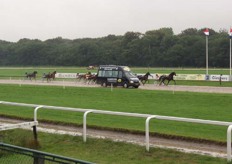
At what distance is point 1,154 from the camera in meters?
7.82

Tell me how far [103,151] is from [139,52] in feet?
332

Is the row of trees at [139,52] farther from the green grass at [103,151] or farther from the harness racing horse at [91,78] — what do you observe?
the green grass at [103,151]

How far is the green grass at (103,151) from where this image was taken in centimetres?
888

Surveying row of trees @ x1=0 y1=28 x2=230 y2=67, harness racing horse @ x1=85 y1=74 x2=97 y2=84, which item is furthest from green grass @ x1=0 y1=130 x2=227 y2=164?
row of trees @ x1=0 y1=28 x2=230 y2=67

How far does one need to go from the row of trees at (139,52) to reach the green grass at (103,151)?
8083 cm

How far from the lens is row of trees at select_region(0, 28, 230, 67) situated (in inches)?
3839

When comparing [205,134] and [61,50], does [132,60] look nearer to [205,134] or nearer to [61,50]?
[61,50]

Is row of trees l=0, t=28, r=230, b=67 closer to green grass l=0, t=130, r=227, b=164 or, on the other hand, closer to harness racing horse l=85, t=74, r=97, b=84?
harness racing horse l=85, t=74, r=97, b=84

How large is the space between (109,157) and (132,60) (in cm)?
10234

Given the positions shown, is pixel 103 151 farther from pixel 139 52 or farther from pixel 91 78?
pixel 139 52

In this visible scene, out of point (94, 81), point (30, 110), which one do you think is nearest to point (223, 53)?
point (94, 81)

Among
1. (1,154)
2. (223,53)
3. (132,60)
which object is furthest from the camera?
(132,60)

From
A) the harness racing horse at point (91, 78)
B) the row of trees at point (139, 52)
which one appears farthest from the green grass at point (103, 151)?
the row of trees at point (139, 52)

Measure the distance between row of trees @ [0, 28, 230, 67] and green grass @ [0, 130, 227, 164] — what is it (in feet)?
265
